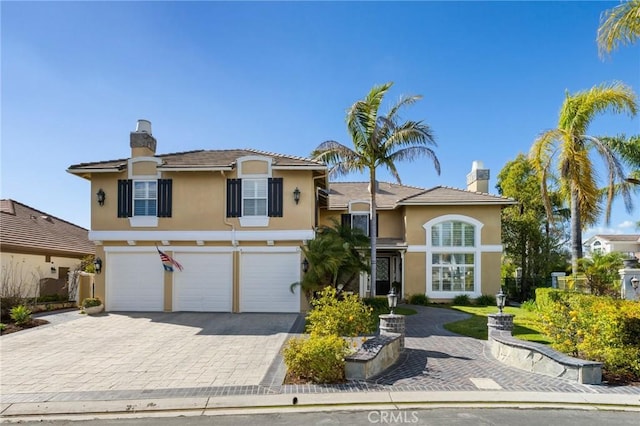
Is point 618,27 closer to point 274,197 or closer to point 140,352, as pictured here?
point 274,197

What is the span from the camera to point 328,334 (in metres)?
8.06

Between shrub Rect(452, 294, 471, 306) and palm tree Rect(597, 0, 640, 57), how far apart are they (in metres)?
11.8

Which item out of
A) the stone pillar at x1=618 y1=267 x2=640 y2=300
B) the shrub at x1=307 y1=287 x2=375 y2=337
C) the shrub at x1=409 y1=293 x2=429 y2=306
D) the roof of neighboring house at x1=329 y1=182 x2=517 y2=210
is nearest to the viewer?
the shrub at x1=307 y1=287 x2=375 y2=337

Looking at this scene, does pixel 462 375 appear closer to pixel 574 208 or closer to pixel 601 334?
pixel 601 334

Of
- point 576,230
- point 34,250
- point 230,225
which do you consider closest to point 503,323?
point 576,230

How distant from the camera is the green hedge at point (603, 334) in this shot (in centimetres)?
746

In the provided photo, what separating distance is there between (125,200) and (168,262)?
10.8ft

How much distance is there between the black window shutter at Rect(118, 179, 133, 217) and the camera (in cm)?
1552

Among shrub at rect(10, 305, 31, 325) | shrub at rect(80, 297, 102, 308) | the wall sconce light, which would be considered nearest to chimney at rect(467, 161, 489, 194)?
the wall sconce light

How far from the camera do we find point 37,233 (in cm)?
1858

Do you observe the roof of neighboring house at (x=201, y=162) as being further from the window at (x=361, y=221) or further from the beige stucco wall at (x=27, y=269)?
the window at (x=361, y=221)

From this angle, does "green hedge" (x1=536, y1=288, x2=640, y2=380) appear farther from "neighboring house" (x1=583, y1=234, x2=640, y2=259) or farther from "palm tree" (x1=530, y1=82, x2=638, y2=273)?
"neighboring house" (x1=583, y1=234, x2=640, y2=259)

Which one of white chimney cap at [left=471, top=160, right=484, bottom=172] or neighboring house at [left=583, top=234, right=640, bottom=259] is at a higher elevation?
white chimney cap at [left=471, top=160, right=484, bottom=172]

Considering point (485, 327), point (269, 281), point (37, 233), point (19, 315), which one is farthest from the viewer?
point (37, 233)
